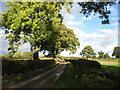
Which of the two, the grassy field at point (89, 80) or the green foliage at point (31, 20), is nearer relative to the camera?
the grassy field at point (89, 80)

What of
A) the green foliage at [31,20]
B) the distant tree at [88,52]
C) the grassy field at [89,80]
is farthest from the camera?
the distant tree at [88,52]

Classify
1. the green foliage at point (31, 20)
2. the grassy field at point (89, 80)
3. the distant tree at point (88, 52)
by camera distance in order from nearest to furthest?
the grassy field at point (89, 80) < the green foliage at point (31, 20) < the distant tree at point (88, 52)

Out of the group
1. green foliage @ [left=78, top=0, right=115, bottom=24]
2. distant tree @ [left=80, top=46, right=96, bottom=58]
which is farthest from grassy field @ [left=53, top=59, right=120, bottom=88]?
distant tree @ [left=80, top=46, right=96, bottom=58]

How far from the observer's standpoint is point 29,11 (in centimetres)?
2575

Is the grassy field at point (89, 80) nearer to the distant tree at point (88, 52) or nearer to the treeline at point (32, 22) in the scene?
the treeline at point (32, 22)

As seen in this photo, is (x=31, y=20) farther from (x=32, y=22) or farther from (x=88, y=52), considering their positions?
(x=88, y=52)

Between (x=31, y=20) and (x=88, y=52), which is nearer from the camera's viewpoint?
(x=31, y=20)

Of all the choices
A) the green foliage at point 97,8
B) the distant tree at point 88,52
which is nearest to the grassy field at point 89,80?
the green foliage at point 97,8

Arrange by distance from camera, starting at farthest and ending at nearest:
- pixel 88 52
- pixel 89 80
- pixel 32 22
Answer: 1. pixel 88 52
2. pixel 32 22
3. pixel 89 80

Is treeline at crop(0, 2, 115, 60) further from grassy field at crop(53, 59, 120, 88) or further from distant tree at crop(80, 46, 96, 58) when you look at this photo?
distant tree at crop(80, 46, 96, 58)

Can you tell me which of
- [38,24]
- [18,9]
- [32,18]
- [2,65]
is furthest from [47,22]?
[2,65]

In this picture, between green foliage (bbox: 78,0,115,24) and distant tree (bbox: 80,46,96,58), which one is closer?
green foliage (bbox: 78,0,115,24)

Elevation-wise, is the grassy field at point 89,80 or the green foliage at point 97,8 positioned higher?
the green foliage at point 97,8

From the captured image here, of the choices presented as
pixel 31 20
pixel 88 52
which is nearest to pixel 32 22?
pixel 31 20
